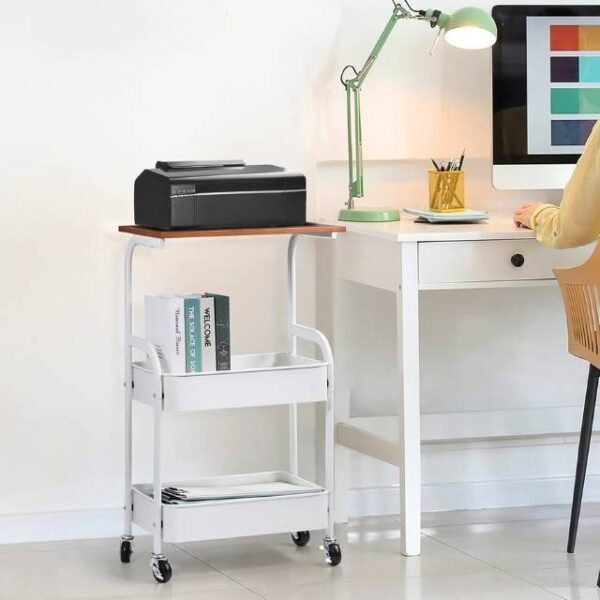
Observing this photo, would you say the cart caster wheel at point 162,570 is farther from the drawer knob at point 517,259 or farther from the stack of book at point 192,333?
the drawer knob at point 517,259

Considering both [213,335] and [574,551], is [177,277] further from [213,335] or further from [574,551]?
[574,551]

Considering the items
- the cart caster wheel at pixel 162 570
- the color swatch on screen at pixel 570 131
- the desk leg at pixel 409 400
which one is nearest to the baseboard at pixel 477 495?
the desk leg at pixel 409 400

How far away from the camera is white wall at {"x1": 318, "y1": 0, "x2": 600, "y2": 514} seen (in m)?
3.58

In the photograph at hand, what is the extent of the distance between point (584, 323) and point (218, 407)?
861 millimetres

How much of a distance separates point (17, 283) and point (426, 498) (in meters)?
1.27

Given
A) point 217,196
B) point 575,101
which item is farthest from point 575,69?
point 217,196

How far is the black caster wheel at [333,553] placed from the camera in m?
3.11

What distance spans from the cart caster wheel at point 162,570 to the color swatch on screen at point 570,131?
4.85 feet

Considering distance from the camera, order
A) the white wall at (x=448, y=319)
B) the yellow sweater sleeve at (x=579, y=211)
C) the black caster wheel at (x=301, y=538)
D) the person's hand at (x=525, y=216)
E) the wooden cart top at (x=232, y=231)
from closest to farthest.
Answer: the yellow sweater sleeve at (x=579, y=211) → the wooden cart top at (x=232, y=231) → the person's hand at (x=525, y=216) → the black caster wheel at (x=301, y=538) → the white wall at (x=448, y=319)

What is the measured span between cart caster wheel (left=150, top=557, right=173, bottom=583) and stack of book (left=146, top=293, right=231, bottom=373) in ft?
1.40

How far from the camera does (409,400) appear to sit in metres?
3.16

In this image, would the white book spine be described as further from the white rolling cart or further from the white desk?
the white desk

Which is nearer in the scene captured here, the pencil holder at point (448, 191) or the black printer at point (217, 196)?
the black printer at point (217, 196)

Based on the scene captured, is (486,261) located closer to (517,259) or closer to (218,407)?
(517,259)
